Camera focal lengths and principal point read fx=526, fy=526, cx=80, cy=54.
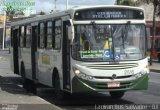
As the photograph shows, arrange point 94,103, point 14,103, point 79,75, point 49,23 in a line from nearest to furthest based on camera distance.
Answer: point 14,103 → point 79,75 → point 94,103 → point 49,23

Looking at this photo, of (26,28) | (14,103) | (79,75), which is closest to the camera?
(14,103)

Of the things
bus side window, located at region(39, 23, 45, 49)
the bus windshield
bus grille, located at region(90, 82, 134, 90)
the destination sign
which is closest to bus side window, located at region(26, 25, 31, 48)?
bus side window, located at region(39, 23, 45, 49)

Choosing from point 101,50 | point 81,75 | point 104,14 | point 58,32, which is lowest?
point 81,75

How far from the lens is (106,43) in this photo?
15.0 m

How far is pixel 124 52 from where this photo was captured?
1507 centimetres

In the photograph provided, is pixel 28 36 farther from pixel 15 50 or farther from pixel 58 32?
pixel 58 32

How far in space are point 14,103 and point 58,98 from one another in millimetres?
3236

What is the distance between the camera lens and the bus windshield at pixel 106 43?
14906 mm

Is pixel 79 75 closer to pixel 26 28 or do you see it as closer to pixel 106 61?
pixel 106 61

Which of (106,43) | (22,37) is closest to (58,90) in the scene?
(106,43)

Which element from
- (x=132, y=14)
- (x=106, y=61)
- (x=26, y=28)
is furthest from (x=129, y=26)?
(x=26, y=28)

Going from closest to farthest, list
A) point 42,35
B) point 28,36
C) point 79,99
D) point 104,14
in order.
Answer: point 104,14
point 79,99
point 42,35
point 28,36

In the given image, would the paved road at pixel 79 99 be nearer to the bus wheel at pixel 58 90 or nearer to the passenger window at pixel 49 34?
the bus wheel at pixel 58 90

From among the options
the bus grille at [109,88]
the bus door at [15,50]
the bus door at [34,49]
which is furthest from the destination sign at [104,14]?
the bus door at [15,50]
